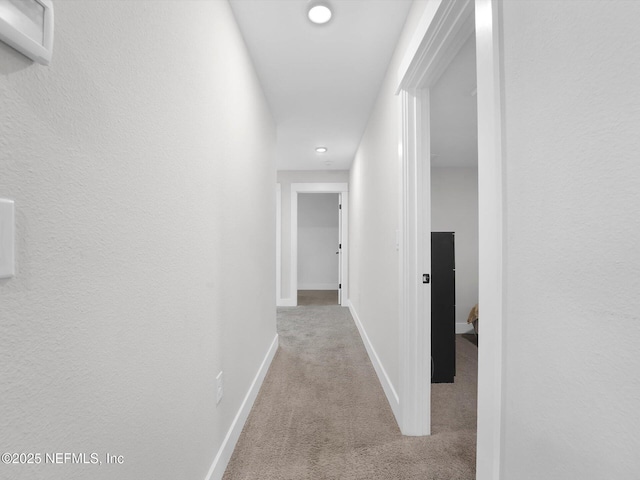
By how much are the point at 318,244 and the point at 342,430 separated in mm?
5520

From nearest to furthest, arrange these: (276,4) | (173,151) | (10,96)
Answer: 1. (10,96)
2. (173,151)
3. (276,4)

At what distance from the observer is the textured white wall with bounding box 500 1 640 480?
485 millimetres

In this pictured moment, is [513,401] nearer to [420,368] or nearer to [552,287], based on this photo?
[552,287]

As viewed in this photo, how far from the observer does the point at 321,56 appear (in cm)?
207

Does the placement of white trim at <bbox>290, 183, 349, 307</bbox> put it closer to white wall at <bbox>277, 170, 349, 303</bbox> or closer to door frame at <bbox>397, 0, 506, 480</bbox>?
white wall at <bbox>277, 170, 349, 303</bbox>

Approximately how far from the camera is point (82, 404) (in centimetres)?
62

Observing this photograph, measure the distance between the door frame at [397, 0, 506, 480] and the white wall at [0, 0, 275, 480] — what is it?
37.0 inches

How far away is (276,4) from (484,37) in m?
1.25

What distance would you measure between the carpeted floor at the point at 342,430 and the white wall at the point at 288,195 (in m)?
2.41

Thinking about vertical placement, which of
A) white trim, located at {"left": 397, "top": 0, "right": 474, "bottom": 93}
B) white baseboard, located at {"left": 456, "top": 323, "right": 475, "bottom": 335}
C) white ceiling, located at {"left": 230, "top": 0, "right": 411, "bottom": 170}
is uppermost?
white ceiling, located at {"left": 230, "top": 0, "right": 411, "bottom": 170}

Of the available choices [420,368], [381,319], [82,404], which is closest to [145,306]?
[82,404]

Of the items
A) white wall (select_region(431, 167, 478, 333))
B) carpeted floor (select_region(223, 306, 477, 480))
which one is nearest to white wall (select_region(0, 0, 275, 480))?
carpeted floor (select_region(223, 306, 477, 480))

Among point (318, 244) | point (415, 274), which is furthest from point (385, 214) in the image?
point (318, 244)

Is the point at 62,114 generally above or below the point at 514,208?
above
